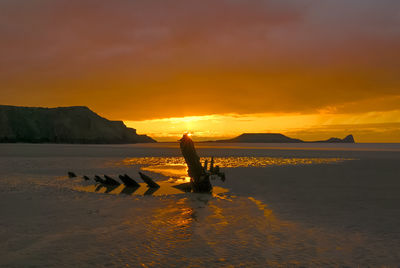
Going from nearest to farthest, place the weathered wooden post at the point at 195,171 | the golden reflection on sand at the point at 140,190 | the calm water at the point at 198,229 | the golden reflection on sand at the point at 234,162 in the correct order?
the calm water at the point at 198,229 → the golden reflection on sand at the point at 140,190 → the weathered wooden post at the point at 195,171 → the golden reflection on sand at the point at 234,162

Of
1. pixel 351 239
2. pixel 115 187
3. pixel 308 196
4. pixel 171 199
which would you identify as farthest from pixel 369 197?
pixel 115 187

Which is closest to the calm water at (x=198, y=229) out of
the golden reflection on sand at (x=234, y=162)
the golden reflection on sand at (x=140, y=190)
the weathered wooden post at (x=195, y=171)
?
the golden reflection on sand at (x=140, y=190)

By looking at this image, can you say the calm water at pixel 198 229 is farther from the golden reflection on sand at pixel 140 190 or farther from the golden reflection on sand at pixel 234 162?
the golden reflection on sand at pixel 234 162

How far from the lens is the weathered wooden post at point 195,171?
63.4 ft

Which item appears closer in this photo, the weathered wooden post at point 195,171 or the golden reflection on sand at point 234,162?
the weathered wooden post at point 195,171

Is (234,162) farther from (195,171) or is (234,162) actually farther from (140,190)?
(140,190)

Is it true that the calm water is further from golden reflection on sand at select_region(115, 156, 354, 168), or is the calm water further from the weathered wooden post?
golden reflection on sand at select_region(115, 156, 354, 168)

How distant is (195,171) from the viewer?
2005cm

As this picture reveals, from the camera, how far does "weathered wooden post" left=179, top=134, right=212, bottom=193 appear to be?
1931cm

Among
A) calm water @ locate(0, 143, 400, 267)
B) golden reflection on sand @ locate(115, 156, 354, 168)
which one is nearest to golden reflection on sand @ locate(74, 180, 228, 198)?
calm water @ locate(0, 143, 400, 267)

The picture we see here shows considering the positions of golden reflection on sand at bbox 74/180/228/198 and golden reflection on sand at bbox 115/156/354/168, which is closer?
golden reflection on sand at bbox 74/180/228/198

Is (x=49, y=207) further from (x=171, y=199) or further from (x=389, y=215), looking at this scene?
(x=389, y=215)

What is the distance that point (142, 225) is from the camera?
11.1 metres

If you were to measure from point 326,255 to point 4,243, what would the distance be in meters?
8.55
